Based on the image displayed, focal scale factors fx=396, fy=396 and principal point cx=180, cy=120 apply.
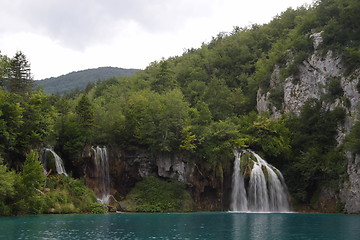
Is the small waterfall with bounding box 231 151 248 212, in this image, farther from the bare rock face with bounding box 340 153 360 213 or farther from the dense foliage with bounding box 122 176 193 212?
the bare rock face with bounding box 340 153 360 213

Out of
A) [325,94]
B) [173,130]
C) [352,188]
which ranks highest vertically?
[325,94]

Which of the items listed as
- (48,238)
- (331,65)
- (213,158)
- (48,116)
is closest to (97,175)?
Result: (48,116)

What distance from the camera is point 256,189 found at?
5056cm

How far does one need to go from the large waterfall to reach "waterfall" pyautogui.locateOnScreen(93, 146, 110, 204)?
16.1 metres

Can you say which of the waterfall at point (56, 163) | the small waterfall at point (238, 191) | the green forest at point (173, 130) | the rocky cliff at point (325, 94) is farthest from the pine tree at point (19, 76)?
the rocky cliff at point (325, 94)

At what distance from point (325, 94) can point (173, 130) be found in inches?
925

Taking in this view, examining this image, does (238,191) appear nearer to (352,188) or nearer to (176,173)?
(176,173)

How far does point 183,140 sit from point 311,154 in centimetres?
1757

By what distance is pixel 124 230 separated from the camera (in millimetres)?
25562

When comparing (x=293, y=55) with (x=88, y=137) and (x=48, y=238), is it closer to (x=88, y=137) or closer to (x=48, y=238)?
(x=88, y=137)

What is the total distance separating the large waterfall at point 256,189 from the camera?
50375mm

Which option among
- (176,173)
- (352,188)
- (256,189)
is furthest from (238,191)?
(352,188)

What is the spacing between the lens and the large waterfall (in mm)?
50375

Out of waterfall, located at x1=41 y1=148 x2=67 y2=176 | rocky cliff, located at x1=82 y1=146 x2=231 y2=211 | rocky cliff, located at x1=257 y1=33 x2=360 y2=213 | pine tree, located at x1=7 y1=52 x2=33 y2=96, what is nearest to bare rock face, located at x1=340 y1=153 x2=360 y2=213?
rocky cliff, located at x1=257 y1=33 x2=360 y2=213
